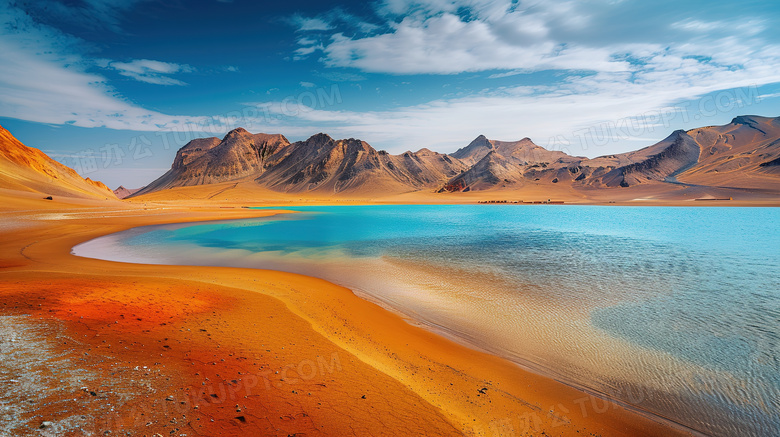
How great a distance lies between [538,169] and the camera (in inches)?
5807

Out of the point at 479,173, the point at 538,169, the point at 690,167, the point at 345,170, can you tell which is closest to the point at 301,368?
the point at 690,167

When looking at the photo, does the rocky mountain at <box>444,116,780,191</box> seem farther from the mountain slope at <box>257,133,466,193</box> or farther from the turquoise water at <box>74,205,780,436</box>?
the turquoise water at <box>74,205,780,436</box>

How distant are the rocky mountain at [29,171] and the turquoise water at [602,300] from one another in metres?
46.7

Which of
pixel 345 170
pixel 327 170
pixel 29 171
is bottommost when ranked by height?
pixel 29 171

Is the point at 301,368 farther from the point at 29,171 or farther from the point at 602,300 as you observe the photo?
the point at 29,171

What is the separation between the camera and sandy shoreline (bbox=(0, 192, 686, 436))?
4438mm

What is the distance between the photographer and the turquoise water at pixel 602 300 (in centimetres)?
629

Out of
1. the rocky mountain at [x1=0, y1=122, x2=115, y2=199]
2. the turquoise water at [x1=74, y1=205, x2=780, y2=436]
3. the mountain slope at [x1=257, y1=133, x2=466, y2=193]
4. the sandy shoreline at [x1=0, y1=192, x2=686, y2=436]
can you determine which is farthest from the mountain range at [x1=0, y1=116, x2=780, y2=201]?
the sandy shoreline at [x1=0, y1=192, x2=686, y2=436]

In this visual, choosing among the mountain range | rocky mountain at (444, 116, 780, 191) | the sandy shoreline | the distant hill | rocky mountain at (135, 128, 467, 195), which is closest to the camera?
the sandy shoreline

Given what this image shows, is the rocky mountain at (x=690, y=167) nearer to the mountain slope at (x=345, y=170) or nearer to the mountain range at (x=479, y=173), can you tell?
the mountain range at (x=479, y=173)

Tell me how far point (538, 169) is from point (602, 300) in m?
152

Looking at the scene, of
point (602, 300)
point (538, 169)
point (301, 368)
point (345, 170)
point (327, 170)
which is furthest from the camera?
point (327, 170)

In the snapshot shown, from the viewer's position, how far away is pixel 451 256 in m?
18.5

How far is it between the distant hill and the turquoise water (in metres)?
89.5
